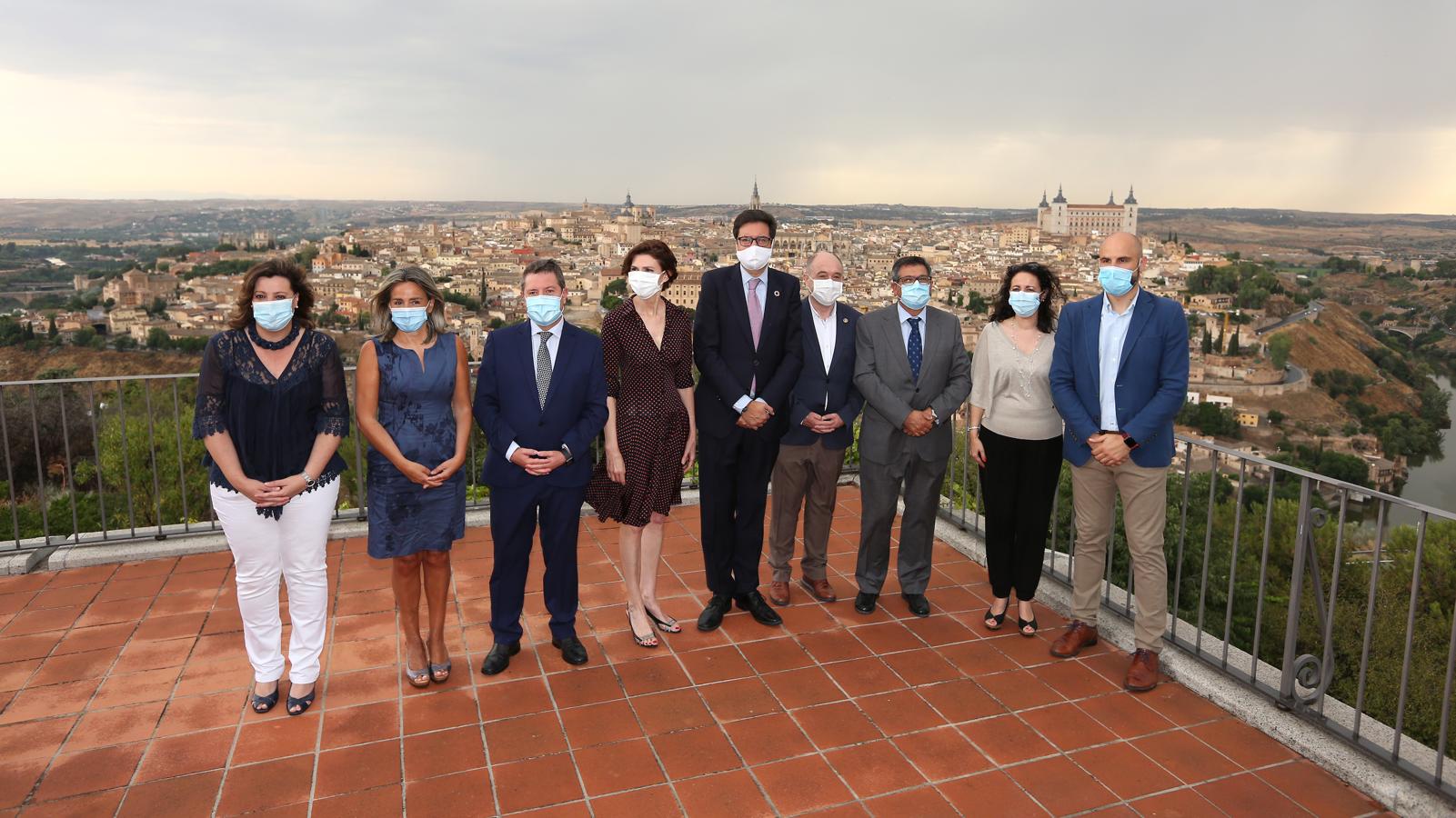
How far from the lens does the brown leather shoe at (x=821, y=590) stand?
12.6 feet

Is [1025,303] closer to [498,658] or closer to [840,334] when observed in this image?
[840,334]

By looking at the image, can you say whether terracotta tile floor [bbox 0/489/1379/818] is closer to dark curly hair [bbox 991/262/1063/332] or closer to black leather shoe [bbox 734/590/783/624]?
black leather shoe [bbox 734/590/783/624]

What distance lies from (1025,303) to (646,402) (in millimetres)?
1493

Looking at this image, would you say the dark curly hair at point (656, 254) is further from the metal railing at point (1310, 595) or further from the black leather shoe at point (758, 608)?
the metal railing at point (1310, 595)

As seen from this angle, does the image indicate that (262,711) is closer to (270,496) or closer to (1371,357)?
(270,496)

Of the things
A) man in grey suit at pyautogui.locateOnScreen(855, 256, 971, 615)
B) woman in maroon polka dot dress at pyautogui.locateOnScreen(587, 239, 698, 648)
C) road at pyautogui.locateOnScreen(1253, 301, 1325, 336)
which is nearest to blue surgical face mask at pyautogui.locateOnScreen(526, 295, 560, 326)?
woman in maroon polka dot dress at pyautogui.locateOnScreen(587, 239, 698, 648)

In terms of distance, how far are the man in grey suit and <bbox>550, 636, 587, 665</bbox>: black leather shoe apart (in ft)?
3.94

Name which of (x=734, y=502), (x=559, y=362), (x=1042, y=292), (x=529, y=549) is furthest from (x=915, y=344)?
(x=529, y=549)

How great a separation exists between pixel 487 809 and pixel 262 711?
1013 mm

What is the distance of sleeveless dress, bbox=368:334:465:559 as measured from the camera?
9.40 ft

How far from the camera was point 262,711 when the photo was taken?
286cm

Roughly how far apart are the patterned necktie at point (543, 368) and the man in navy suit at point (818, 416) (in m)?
1.03

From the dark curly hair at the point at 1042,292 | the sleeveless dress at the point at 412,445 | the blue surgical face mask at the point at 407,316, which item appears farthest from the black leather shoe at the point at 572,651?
the dark curly hair at the point at 1042,292

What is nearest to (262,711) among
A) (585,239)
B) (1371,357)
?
(1371,357)
